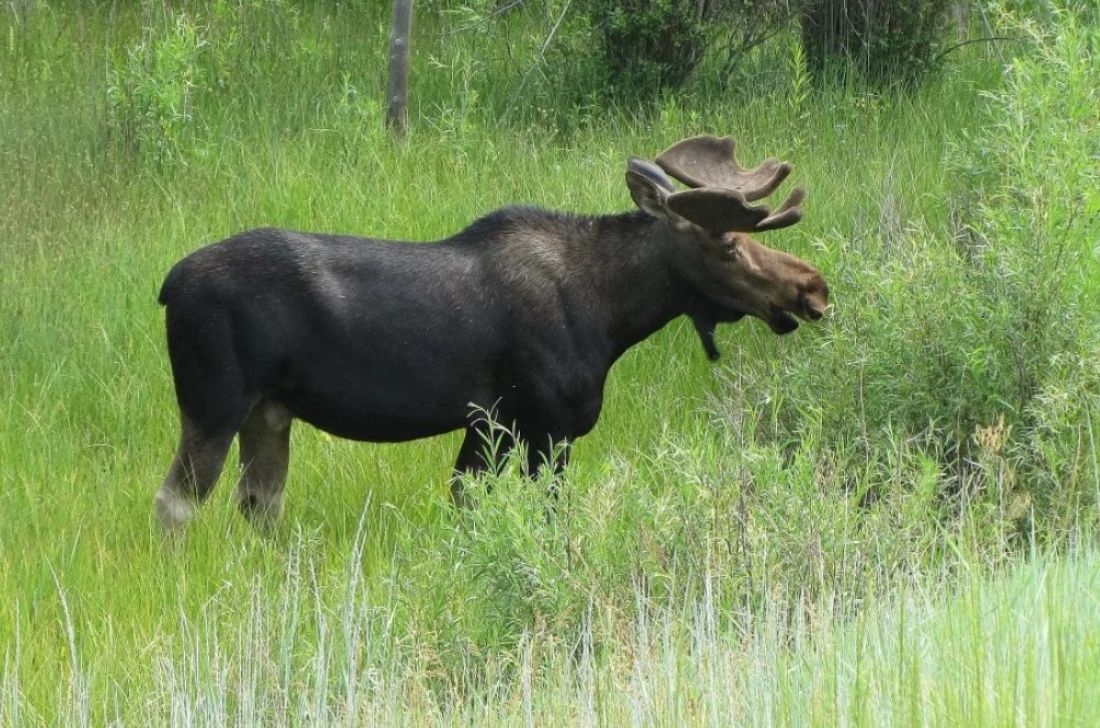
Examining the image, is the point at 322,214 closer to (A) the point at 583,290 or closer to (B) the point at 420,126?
(B) the point at 420,126

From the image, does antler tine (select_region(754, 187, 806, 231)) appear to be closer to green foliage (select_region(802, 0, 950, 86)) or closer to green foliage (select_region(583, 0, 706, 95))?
green foliage (select_region(583, 0, 706, 95))

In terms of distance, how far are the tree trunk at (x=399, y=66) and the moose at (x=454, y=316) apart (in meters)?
4.35

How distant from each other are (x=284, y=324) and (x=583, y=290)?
1434mm

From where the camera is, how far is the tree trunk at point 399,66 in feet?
41.5

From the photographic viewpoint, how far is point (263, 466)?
824 cm

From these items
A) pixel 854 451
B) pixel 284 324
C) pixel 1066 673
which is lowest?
Result: pixel 854 451

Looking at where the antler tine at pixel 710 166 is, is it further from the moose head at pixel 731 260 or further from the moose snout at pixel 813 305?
the moose snout at pixel 813 305

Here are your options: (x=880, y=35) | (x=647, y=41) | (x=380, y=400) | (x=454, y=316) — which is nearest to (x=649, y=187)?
(x=454, y=316)

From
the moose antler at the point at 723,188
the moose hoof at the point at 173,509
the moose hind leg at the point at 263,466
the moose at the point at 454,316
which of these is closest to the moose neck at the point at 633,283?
the moose at the point at 454,316

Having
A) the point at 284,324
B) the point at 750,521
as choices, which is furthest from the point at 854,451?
the point at 284,324

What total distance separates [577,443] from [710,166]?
5.28ft

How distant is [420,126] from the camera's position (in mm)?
13055

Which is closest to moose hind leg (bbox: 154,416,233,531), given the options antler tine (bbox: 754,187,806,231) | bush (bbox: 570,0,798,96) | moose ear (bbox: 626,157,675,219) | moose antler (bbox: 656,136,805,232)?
moose ear (bbox: 626,157,675,219)

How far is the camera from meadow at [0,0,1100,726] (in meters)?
5.70
